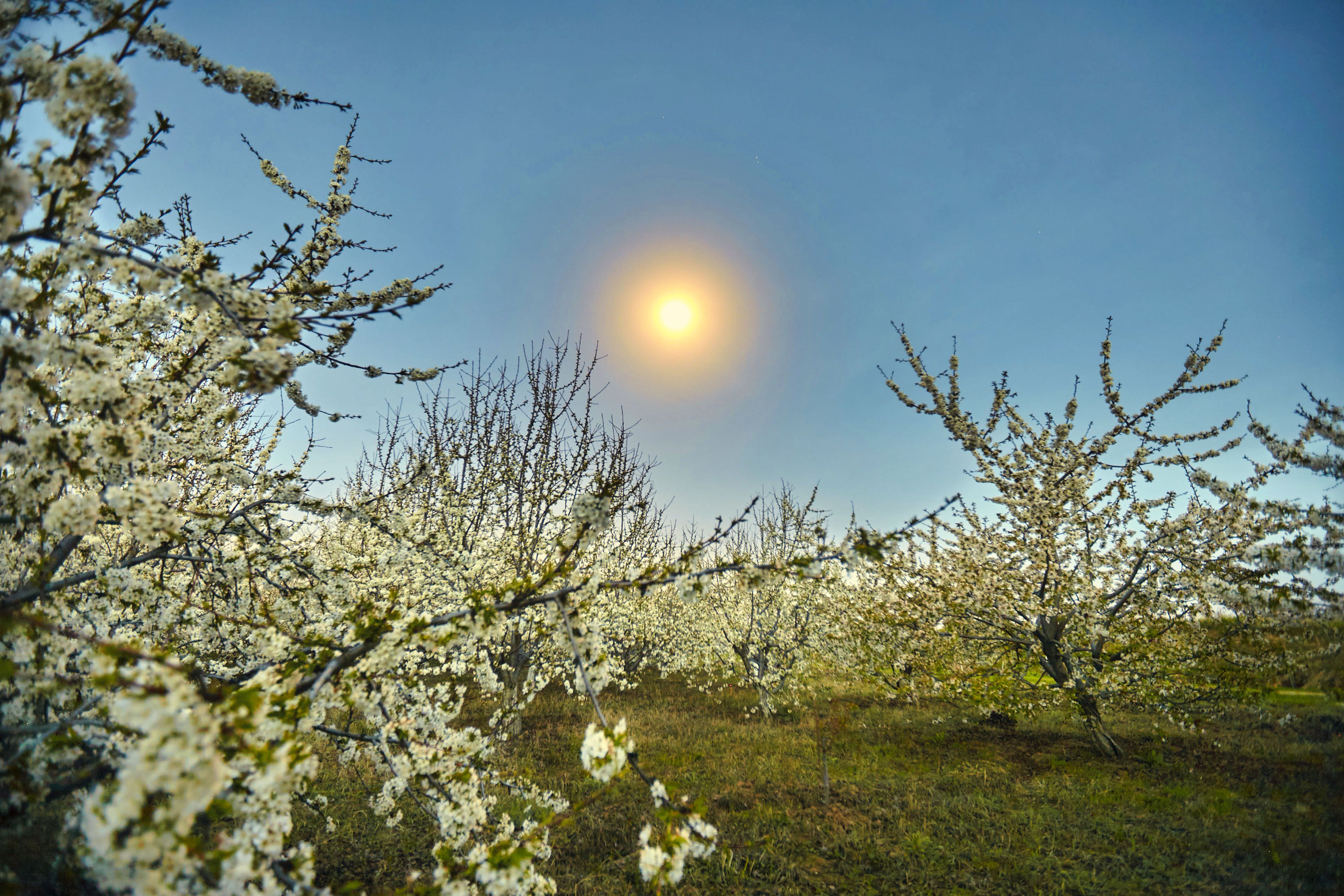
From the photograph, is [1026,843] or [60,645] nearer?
[60,645]

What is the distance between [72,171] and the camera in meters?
1.76

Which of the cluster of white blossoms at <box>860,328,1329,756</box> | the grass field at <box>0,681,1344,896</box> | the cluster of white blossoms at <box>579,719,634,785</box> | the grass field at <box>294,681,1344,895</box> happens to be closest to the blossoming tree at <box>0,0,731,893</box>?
the cluster of white blossoms at <box>579,719,634,785</box>

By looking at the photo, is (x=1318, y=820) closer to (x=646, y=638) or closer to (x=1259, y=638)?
(x=1259, y=638)

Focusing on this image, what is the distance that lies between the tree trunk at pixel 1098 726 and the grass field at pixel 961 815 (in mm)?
250

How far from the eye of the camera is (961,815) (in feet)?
20.2

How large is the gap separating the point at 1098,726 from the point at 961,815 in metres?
4.13

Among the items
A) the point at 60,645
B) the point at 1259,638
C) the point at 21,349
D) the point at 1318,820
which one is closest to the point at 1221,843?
the point at 1318,820

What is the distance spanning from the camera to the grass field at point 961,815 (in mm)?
4766

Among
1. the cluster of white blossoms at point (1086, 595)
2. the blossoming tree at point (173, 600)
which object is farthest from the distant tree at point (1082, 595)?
the blossoming tree at point (173, 600)

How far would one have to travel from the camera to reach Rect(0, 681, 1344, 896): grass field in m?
4.77

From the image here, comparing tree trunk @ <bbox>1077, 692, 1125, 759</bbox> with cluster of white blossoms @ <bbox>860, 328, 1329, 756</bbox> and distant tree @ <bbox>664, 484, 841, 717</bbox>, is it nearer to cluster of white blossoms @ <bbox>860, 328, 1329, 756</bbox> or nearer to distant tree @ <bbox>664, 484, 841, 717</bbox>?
cluster of white blossoms @ <bbox>860, 328, 1329, 756</bbox>

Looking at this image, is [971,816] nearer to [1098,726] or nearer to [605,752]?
[1098,726]

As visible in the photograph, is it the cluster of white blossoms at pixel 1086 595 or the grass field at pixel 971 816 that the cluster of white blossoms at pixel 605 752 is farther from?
the cluster of white blossoms at pixel 1086 595

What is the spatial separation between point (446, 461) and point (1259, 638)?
13.5 meters
